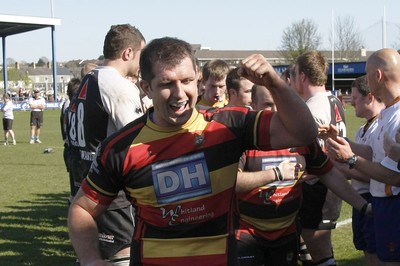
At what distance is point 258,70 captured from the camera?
8.79ft

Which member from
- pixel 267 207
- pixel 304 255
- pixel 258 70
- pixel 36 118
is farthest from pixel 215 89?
pixel 36 118

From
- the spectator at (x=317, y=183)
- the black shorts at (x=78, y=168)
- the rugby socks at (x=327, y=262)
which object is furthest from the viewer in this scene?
the spectator at (x=317, y=183)

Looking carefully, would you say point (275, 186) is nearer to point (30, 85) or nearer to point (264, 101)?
point (264, 101)

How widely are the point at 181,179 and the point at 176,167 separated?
61mm

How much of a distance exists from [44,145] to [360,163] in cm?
2064

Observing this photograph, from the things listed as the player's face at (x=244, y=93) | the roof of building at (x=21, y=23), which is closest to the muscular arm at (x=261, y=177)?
the player's face at (x=244, y=93)

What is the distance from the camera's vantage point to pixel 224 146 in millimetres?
3012

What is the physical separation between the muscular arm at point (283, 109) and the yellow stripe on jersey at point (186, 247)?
537 mm

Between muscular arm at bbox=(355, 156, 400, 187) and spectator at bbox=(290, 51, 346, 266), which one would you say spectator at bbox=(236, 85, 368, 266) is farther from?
spectator at bbox=(290, 51, 346, 266)

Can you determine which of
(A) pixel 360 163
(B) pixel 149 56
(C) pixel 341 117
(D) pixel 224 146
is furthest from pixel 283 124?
(C) pixel 341 117

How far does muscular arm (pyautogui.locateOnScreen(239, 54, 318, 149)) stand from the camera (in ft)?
8.85

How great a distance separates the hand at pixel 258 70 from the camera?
2.68m

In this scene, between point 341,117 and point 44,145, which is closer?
point 341,117

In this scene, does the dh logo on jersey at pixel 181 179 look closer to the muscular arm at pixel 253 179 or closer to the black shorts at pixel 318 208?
the muscular arm at pixel 253 179
